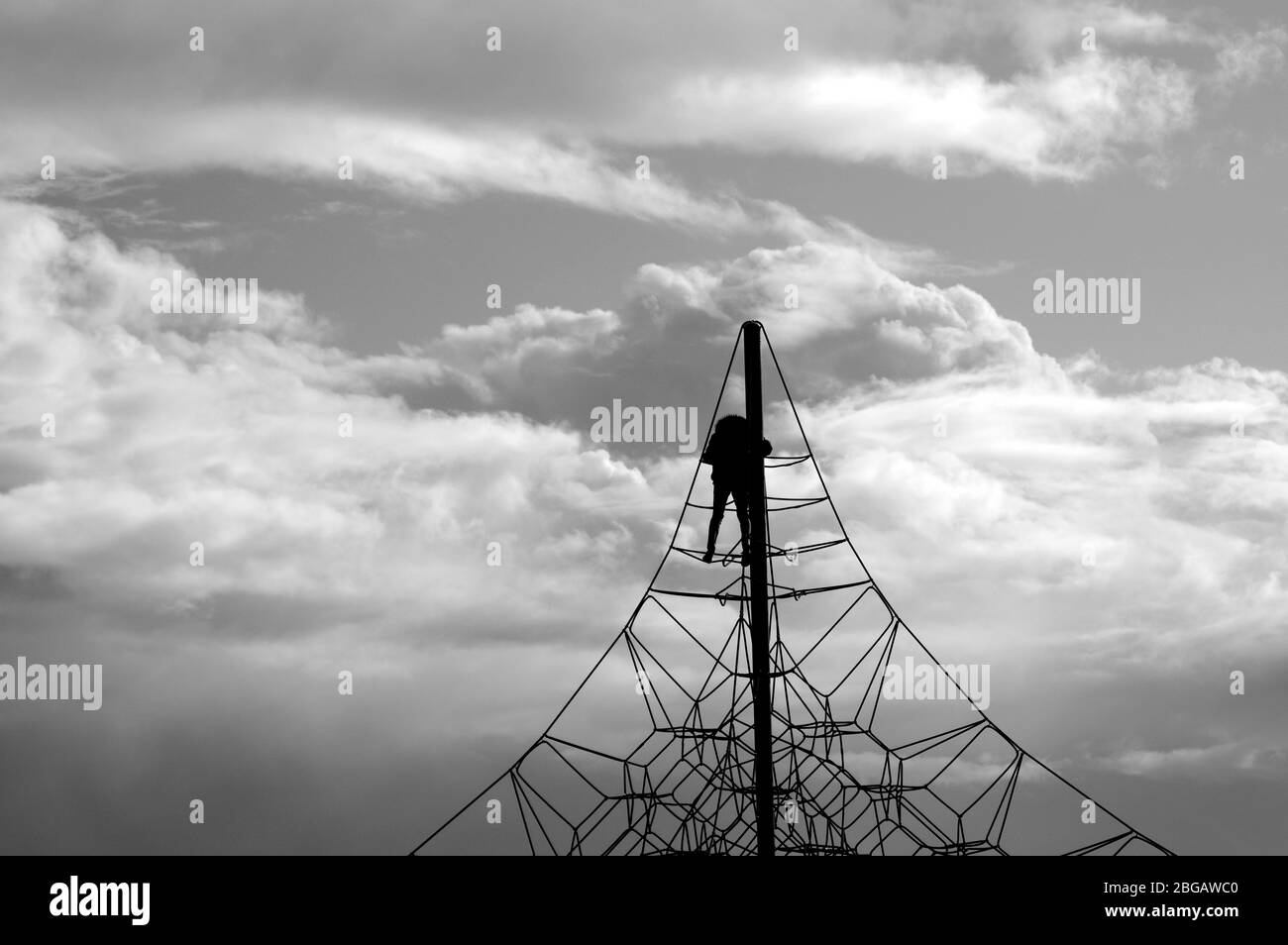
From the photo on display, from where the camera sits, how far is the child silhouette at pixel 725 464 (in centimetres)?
3847

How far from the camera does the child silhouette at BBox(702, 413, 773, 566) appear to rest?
38469 millimetres

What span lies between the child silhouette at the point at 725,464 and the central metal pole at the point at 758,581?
209 mm

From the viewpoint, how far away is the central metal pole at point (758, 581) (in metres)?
38.2

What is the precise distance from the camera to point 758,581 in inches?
1554

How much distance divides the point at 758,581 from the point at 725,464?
3.06 metres

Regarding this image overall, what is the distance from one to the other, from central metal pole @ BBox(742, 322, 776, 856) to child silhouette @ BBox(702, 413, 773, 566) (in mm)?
209

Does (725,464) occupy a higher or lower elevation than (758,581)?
higher

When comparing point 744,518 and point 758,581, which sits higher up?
point 744,518

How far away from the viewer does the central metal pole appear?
3825cm
